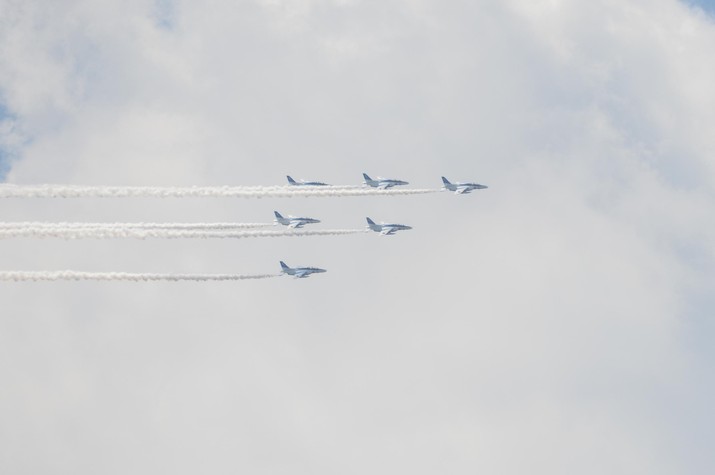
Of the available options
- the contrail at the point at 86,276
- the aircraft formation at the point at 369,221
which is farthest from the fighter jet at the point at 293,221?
the contrail at the point at 86,276

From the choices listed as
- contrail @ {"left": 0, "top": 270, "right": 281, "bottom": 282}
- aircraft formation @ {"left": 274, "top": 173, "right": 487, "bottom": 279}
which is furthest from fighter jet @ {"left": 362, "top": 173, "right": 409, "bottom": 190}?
contrail @ {"left": 0, "top": 270, "right": 281, "bottom": 282}

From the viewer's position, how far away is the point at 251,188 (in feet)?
436

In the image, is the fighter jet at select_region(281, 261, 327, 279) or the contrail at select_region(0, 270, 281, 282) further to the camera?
the fighter jet at select_region(281, 261, 327, 279)

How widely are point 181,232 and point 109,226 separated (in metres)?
7.75

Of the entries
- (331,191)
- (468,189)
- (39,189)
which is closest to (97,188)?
(39,189)

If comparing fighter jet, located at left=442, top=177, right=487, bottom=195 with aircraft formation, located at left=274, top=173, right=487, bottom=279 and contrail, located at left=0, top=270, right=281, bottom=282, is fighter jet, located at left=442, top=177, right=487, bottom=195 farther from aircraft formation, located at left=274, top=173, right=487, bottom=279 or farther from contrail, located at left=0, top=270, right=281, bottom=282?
contrail, located at left=0, top=270, right=281, bottom=282

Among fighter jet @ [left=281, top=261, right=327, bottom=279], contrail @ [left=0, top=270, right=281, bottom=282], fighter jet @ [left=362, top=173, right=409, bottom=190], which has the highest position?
fighter jet @ [left=362, top=173, right=409, bottom=190]

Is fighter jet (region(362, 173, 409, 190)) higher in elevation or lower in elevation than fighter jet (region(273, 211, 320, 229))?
higher

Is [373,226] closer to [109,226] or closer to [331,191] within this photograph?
[331,191]

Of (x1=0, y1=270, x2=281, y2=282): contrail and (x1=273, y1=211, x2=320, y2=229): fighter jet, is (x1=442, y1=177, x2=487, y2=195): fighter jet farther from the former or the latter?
(x1=0, y1=270, x2=281, y2=282): contrail

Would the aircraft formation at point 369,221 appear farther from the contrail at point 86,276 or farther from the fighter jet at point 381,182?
the contrail at point 86,276

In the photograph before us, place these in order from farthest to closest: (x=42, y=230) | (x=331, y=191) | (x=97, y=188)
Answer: (x=331, y=191) → (x=97, y=188) → (x=42, y=230)

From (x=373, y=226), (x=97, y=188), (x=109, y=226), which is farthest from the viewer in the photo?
(x=373, y=226)

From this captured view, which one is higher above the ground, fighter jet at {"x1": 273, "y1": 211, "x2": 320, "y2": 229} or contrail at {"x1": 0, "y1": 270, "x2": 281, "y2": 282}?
fighter jet at {"x1": 273, "y1": 211, "x2": 320, "y2": 229}
